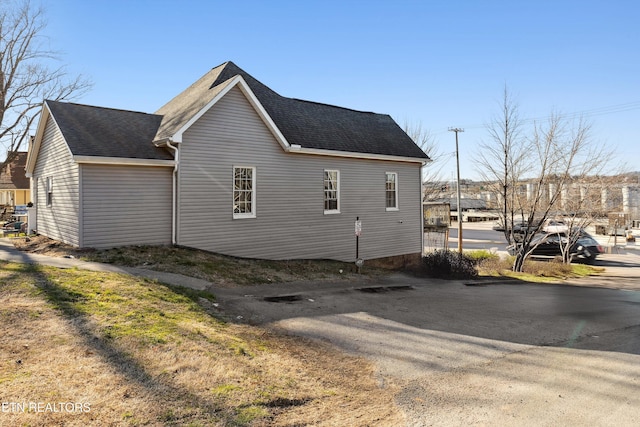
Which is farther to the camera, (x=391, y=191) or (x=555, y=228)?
(x=555, y=228)

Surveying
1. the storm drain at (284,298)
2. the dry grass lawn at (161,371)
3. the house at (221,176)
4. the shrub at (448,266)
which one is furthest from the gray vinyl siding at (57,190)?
the shrub at (448,266)

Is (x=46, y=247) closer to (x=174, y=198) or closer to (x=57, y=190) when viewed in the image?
(x=57, y=190)

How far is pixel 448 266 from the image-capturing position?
17688 millimetres

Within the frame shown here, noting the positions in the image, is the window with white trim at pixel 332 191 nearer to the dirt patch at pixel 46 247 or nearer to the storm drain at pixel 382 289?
the storm drain at pixel 382 289

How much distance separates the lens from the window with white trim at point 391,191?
1938 centimetres

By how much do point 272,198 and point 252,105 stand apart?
349cm

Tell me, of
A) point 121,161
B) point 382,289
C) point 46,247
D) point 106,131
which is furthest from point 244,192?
point 46,247

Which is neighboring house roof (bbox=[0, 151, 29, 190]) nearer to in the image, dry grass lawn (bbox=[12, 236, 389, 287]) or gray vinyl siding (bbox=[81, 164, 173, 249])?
dry grass lawn (bbox=[12, 236, 389, 287])

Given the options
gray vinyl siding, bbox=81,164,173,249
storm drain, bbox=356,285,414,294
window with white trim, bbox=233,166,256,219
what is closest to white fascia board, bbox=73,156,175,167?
gray vinyl siding, bbox=81,164,173,249

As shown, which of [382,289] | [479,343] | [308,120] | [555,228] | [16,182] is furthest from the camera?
[16,182]

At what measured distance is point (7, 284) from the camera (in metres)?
7.55

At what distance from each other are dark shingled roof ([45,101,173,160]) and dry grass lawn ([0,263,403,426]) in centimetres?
632

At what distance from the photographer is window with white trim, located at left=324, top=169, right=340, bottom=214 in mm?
17172

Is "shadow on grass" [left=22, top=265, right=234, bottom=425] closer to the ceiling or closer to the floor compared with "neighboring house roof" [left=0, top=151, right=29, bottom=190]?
closer to the floor
